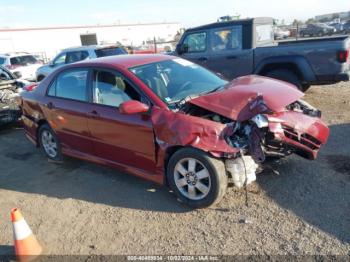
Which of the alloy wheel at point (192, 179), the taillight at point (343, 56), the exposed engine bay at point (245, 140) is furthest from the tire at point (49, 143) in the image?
the taillight at point (343, 56)

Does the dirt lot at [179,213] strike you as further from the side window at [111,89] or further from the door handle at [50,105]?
the side window at [111,89]

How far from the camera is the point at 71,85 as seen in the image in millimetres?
5078

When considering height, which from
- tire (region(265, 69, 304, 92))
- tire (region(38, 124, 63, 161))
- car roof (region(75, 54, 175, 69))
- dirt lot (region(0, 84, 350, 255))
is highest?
car roof (region(75, 54, 175, 69))

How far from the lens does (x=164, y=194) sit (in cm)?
431

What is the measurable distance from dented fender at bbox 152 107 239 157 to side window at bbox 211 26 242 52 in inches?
199

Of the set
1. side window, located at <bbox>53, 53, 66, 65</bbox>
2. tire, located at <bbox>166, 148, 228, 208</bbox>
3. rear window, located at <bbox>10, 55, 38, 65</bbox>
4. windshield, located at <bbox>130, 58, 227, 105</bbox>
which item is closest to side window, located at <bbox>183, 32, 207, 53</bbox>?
windshield, located at <bbox>130, 58, 227, 105</bbox>

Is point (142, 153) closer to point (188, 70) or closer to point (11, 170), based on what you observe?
point (188, 70)

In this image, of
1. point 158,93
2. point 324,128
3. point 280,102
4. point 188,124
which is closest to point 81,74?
point 158,93

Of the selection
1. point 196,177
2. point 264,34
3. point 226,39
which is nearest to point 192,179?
point 196,177

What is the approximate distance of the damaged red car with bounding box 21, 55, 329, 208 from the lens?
369 cm

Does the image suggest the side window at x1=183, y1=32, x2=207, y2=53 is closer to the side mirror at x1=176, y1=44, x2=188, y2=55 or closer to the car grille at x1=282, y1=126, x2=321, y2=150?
the side mirror at x1=176, y1=44, x2=188, y2=55

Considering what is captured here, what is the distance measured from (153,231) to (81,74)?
2507mm

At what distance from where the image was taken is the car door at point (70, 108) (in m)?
4.81

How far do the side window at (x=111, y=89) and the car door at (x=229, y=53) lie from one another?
413 centimetres
